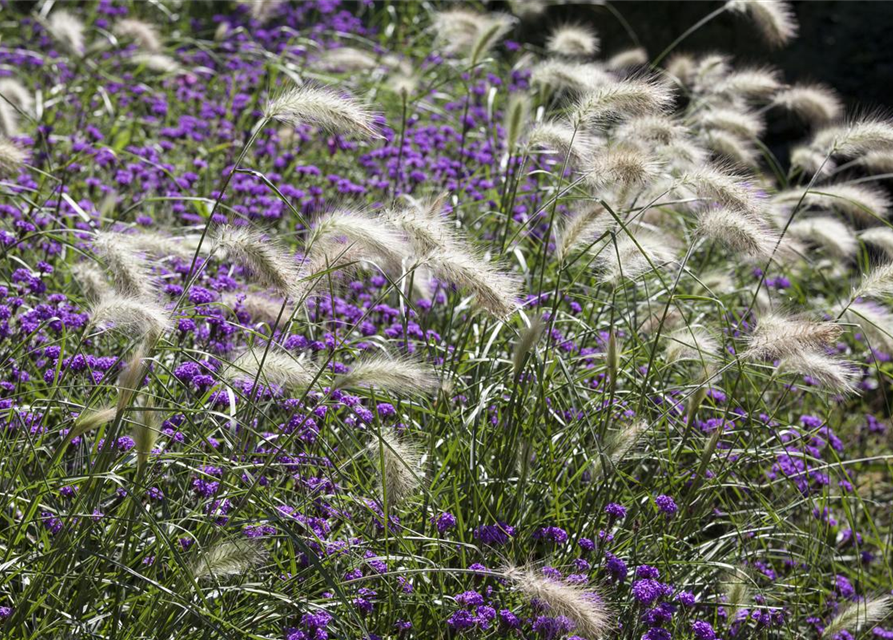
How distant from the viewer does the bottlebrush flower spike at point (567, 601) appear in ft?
7.44

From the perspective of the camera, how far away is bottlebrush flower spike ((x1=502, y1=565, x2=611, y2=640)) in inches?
89.3

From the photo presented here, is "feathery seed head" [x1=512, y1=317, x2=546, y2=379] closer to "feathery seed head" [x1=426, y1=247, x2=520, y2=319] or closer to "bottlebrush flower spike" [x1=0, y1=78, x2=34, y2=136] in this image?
"feathery seed head" [x1=426, y1=247, x2=520, y2=319]

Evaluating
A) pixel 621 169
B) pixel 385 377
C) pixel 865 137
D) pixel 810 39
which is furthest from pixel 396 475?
pixel 810 39

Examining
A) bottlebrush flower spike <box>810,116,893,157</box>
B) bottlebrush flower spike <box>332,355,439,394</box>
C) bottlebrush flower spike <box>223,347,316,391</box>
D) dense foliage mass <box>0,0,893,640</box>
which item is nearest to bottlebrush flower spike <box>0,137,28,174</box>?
dense foliage mass <box>0,0,893,640</box>

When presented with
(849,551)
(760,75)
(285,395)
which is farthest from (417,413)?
(760,75)

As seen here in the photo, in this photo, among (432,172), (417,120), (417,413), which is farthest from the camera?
(417,120)

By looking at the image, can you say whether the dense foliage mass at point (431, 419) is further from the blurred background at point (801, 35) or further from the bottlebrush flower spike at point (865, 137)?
the blurred background at point (801, 35)

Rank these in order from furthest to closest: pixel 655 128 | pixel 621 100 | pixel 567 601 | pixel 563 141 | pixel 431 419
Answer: pixel 655 128, pixel 431 419, pixel 563 141, pixel 621 100, pixel 567 601

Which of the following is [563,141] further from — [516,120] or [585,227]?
[516,120]

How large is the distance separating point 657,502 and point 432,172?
3.38 m

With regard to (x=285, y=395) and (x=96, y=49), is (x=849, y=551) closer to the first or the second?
(x=285, y=395)

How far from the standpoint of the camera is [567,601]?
2279 mm

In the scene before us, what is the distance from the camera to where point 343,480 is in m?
3.22

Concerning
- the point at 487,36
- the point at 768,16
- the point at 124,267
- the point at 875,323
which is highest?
the point at 768,16
